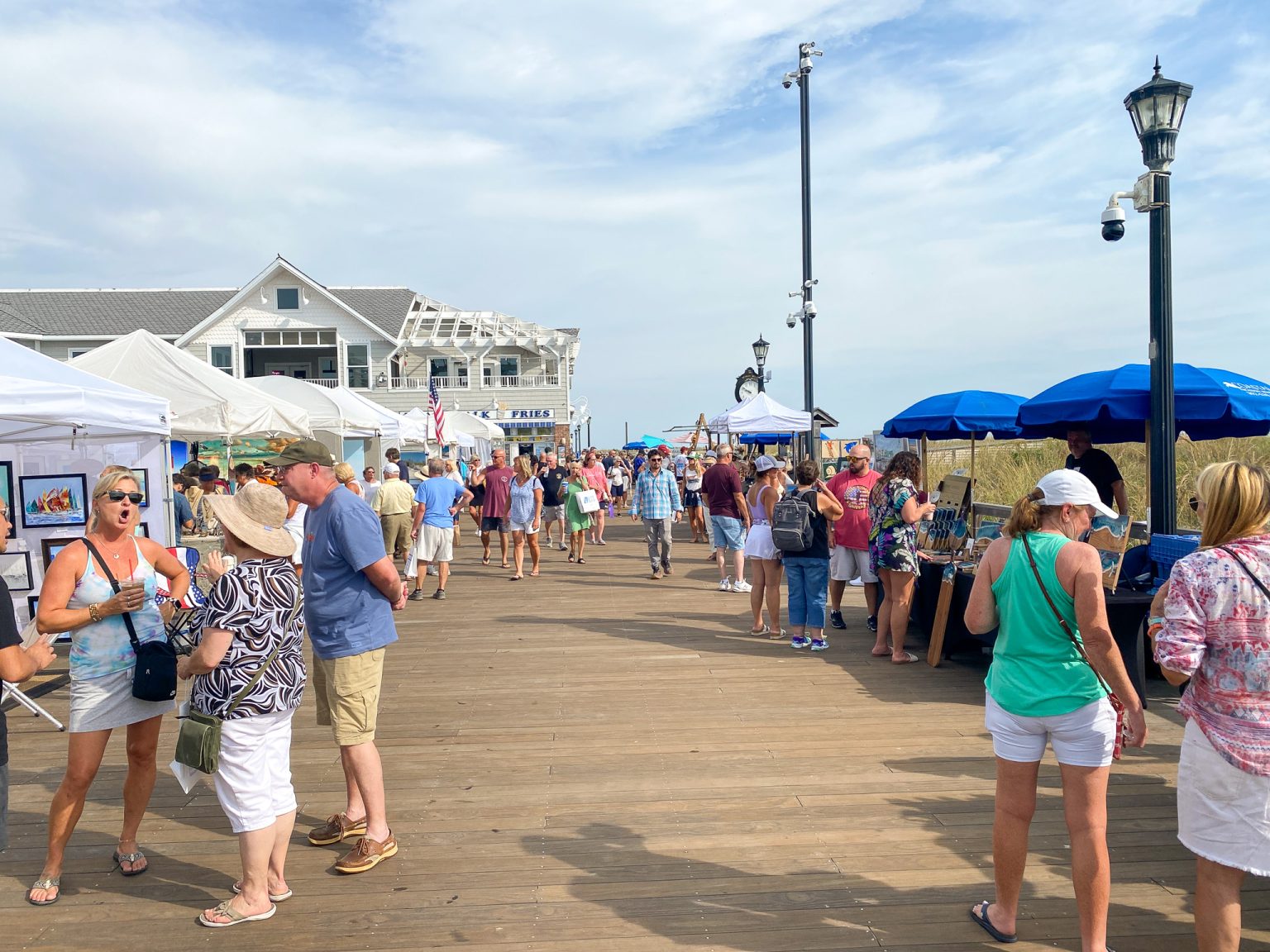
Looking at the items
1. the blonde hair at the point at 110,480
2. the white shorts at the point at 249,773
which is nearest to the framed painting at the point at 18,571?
the blonde hair at the point at 110,480

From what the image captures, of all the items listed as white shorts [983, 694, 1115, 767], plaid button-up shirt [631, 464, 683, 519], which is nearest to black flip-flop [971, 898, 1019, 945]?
white shorts [983, 694, 1115, 767]

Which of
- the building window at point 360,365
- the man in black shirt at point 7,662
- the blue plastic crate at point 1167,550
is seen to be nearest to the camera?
the man in black shirt at point 7,662

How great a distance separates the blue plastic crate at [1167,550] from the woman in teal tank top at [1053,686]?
3.72 meters

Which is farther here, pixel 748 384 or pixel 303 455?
pixel 748 384

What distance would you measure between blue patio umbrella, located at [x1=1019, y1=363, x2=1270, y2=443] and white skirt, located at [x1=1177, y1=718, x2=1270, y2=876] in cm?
484

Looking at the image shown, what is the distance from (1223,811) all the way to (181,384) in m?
10.8

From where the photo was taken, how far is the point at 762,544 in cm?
901

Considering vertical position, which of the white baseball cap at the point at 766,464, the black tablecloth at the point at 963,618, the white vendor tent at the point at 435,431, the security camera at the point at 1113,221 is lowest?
the black tablecloth at the point at 963,618

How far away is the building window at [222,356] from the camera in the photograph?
42688 millimetres

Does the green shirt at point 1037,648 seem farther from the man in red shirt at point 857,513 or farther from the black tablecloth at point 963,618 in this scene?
the man in red shirt at point 857,513

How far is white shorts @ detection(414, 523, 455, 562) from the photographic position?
1151 centimetres

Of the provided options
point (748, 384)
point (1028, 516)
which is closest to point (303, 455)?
point (1028, 516)

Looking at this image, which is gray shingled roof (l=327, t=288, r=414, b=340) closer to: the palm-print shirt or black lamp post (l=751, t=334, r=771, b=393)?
black lamp post (l=751, t=334, r=771, b=393)

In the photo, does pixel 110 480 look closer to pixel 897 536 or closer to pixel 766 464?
pixel 897 536
